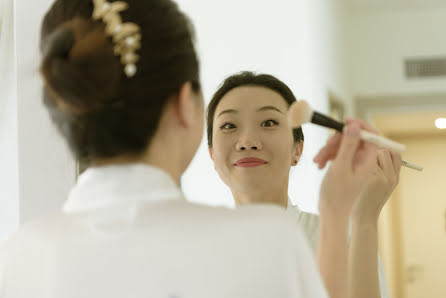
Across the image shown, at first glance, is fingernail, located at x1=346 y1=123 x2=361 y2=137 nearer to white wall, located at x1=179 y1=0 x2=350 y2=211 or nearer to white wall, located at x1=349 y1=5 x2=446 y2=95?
white wall, located at x1=179 y1=0 x2=350 y2=211

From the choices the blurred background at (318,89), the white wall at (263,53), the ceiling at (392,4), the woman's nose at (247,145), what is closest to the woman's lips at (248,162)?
the woman's nose at (247,145)

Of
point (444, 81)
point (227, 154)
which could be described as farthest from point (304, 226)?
point (444, 81)

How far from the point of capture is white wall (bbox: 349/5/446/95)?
304cm

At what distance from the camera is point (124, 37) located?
43 centimetres

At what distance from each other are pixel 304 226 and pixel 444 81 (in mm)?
2341

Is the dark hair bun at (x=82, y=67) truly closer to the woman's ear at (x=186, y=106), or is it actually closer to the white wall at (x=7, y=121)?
the woman's ear at (x=186, y=106)

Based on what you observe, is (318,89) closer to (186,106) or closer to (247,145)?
(247,145)

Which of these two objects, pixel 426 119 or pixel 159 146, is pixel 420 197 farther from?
pixel 159 146

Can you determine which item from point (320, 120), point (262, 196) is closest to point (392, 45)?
point (262, 196)

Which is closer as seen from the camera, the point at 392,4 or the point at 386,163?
the point at 386,163

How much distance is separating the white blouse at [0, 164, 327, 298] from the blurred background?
10 centimetres

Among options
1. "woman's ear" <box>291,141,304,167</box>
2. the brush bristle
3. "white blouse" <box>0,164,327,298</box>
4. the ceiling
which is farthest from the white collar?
the ceiling

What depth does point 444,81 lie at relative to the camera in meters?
3.02

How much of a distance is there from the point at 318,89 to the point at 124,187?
71.9 inches
